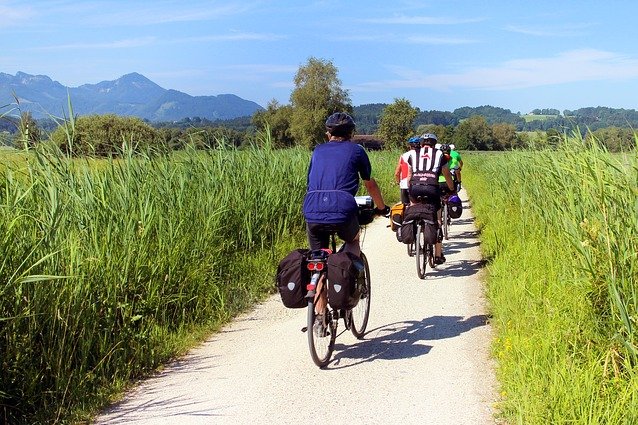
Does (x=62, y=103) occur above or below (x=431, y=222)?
above

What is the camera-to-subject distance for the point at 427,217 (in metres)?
8.45

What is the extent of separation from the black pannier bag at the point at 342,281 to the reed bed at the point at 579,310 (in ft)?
4.16

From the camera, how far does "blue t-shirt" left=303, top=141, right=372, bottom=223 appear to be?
4922 mm

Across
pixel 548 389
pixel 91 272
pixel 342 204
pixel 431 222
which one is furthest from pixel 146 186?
pixel 548 389

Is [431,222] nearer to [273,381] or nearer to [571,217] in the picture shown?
[571,217]

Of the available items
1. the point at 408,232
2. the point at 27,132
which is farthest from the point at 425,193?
the point at 27,132

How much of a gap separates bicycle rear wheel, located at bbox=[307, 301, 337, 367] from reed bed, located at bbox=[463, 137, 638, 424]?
4.51 ft

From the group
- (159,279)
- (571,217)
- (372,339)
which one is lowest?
(372,339)

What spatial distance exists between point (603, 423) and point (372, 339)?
107 inches

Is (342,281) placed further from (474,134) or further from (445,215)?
(474,134)

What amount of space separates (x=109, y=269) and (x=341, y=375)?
6.85 ft

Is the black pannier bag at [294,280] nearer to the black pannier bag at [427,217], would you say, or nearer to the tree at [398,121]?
the black pannier bag at [427,217]

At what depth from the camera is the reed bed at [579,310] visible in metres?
3.55

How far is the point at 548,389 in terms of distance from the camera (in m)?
3.69
